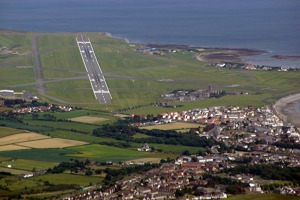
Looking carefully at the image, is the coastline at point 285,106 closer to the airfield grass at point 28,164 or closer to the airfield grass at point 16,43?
the airfield grass at point 28,164

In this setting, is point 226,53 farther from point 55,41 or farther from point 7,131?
point 7,131

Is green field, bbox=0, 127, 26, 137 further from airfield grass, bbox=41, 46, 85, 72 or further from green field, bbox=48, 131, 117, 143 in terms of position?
airfield grass, bbox=41, 46, 85, 72

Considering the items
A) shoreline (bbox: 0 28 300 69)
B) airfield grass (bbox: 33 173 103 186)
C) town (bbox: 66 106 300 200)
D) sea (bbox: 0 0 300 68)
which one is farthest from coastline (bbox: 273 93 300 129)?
airfield grass (bbox: 33 173 103 186)

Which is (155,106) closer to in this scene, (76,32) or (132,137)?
(132,137)

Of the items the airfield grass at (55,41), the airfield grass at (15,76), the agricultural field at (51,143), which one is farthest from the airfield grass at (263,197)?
the airfield grass at (55,41)

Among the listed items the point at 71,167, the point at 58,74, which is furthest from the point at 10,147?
the point at 58,74
